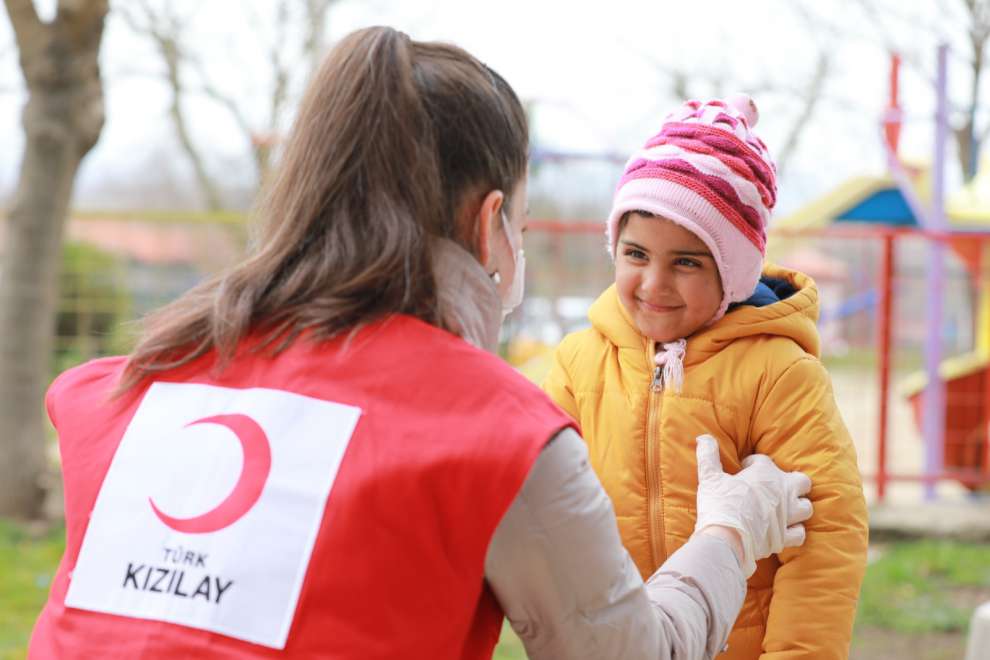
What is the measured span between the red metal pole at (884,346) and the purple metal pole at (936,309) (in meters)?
0.38

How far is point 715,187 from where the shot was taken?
186cm

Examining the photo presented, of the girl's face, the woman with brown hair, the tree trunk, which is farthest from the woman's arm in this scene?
the tree trunk

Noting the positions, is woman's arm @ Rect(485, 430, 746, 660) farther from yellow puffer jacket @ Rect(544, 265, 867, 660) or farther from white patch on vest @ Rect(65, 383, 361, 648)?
yellow puffer jacket @ Rect(544, 265, 867, 660)

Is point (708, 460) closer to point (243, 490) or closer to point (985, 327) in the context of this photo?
point (243, 490)

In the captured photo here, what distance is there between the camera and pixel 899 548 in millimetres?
5500

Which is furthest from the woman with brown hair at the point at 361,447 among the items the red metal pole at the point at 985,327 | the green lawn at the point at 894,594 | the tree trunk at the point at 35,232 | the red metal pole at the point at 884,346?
the red metal pole at the point at 985,327

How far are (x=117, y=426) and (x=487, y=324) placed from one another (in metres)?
0.48

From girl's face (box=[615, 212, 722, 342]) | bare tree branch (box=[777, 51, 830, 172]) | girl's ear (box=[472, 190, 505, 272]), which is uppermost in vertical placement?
bare tree branch (box=[777, 51, 830, 172])

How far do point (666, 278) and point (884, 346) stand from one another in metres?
4.51

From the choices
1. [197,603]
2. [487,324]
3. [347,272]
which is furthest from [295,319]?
[197,603]

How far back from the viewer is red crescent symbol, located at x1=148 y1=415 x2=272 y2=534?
4.33 ft

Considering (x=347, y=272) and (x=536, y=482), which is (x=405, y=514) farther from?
(x=347, y=272)

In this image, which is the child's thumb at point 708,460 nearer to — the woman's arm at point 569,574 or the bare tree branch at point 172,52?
the woman's arm at point 569,574

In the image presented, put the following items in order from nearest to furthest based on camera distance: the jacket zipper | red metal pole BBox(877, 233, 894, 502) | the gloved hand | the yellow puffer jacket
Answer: the gloved hand < the yellow puffer jacket < the jacket zipper < red metal pole BBox(877, 233, 894, 502)
